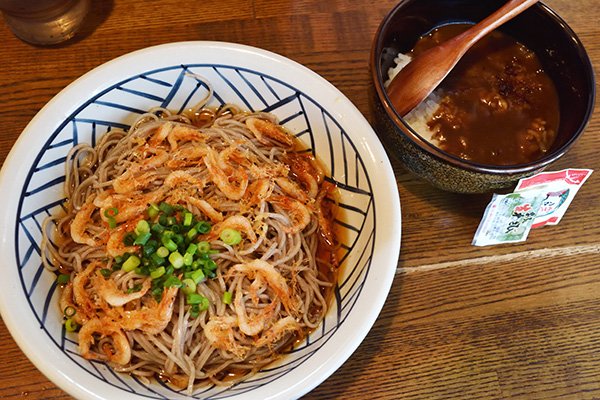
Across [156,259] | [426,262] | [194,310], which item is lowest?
[426,262]

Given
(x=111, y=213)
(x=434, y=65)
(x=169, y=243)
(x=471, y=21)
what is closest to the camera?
(x=169, y=243)

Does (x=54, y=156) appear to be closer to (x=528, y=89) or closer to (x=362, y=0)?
(x=362, y=0)

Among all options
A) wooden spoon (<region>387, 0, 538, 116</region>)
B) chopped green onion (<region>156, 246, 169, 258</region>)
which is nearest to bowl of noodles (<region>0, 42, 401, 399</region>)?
chopped green onion (<region>156, 246, 169, 258</region>)

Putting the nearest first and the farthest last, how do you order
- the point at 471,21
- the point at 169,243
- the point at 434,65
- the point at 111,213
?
the point at 169,243 → the point at 111,213 → the point at 434,65 → the point at 471,21

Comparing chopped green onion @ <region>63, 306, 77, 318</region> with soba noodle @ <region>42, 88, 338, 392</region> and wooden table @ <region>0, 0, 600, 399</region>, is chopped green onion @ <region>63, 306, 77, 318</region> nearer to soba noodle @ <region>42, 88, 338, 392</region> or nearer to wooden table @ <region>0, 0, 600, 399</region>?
soba noodle @ <region>42, 88, 338, 392</region>

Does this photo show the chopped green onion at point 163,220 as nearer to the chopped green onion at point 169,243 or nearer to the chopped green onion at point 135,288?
the chopped green onion at point 169,243

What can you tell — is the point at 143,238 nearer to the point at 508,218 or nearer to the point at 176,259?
the point at 176,259

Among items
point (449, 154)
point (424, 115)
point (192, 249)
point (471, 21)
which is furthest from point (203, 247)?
point (471, 21)

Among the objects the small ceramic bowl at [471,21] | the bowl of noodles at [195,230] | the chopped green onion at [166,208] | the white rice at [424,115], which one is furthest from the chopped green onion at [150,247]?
the white rice at [424,115]
